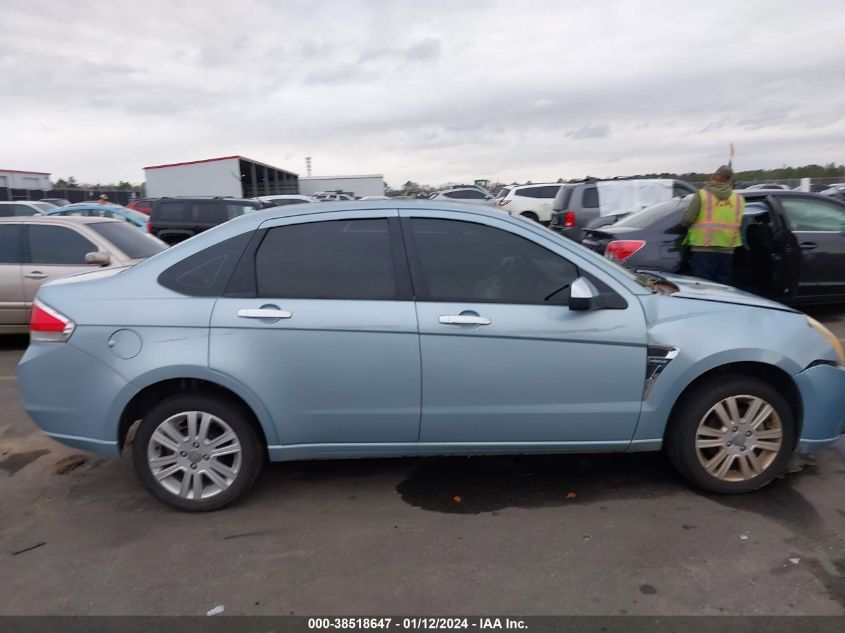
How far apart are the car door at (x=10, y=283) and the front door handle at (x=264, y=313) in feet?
17.8

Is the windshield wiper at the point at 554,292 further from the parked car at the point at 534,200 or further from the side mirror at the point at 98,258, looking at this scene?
the parked car at the point at 534,200

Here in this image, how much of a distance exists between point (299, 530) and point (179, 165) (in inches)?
1883

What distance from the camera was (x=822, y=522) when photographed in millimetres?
3475

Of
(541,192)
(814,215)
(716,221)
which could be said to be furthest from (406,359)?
(541,192)

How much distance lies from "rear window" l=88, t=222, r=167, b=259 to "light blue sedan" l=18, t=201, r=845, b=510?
14.3ft

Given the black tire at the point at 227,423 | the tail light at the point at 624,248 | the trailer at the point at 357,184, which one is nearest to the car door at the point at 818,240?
the tail light at the point at 624,248

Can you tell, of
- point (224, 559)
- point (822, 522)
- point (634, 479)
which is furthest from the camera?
point (634, 479)

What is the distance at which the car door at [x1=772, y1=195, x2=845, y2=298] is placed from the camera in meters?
7.98

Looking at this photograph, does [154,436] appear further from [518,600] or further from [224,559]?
[518,600]

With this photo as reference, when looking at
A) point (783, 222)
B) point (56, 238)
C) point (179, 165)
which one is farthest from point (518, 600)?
point (179, 165)

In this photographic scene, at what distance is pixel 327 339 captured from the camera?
11.6 ft

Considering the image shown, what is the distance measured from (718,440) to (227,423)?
2725 millimetres

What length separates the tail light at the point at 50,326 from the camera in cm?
361

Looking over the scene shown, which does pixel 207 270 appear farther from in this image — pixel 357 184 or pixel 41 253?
pixel 357 184
